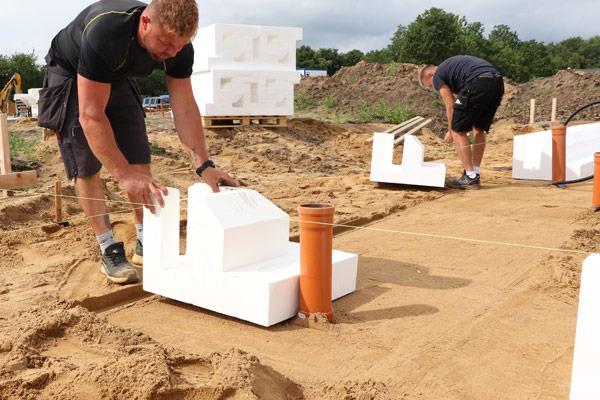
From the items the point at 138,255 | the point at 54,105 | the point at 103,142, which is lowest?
the point at 138,255

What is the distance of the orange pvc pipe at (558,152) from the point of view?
748 cm

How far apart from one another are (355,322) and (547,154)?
6357mm

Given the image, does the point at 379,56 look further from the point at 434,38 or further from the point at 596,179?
the point at 596,179

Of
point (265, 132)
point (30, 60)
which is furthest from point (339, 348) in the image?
point (30, 60)

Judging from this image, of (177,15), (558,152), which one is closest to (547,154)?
(558,152)

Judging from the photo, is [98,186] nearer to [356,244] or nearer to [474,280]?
[356,244]

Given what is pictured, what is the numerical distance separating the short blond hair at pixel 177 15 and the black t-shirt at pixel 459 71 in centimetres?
532

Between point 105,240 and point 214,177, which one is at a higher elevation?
point 214,177

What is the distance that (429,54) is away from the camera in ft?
153

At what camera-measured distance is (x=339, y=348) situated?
2777mm

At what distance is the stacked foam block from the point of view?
10742mm

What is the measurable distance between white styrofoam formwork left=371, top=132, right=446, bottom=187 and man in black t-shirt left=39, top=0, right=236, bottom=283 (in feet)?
13.4

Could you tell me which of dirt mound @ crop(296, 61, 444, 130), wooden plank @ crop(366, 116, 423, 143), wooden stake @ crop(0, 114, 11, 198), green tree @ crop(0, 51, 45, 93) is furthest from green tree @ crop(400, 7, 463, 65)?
wooden stake @ crop(0, 114, 11, 198)

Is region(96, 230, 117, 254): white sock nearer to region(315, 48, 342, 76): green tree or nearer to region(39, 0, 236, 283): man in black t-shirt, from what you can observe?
region(39, 0, 236, 283): man in black t-shirt
